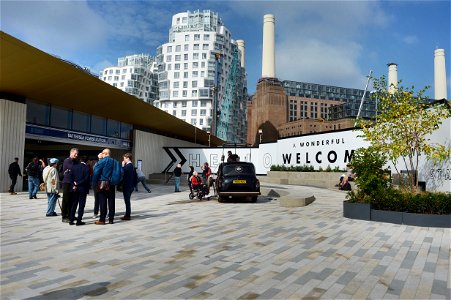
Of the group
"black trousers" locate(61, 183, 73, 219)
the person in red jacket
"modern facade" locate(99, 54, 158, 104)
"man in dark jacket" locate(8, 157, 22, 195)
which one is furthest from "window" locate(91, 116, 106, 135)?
"modern facade" locate(99, 54, 158, 104)

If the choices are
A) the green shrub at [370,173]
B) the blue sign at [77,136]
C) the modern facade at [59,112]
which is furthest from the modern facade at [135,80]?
the green shrub at [370,173]

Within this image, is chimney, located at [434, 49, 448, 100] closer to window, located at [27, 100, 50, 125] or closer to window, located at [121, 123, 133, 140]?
window, located at [121, 123, 133, 140]

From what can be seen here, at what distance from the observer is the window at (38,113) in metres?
17.7

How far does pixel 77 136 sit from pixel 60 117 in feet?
5.41

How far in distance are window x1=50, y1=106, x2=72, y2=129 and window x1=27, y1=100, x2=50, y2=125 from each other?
14.0 inches

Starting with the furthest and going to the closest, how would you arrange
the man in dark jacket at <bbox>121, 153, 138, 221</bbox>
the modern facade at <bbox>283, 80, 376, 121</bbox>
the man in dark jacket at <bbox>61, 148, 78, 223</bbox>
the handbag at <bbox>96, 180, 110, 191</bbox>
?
1. the modern facade at <bbox>283, 80, 376, 121</bbox>
2. the man in dark jacket at <bbox>121, 153, 138, 221</bbox>
3. the man in dark jacket at <bbox>61, 148, 78, 223</bbox>
4. the handbag at <bbox>96, 180, 110, 191</bbox>

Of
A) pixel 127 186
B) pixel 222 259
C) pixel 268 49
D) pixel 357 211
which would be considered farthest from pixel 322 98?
pixel 222 259

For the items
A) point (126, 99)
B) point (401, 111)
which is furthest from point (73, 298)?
point (126, 99)

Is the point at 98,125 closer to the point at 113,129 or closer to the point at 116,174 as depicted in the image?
the point at 113,129

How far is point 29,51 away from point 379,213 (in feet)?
45.8

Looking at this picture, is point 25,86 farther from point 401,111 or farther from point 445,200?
point 445,200

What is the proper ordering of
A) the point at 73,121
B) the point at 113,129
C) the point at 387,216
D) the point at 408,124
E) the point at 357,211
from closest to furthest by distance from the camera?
the point at 387,216
the point at 357,211
the point at 408,124
the point at 73,121
the point at 113,129

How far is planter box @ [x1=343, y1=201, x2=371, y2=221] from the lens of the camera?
9.95 metres

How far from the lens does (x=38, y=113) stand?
59.9ft
